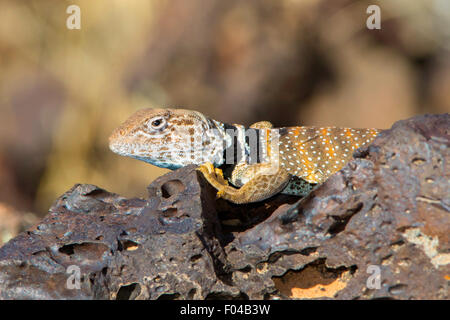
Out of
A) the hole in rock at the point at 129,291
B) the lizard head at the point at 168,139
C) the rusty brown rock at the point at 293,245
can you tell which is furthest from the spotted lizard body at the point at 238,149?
the hole in rock at the point at 129,291

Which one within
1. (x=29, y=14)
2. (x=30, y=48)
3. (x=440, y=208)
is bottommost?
(x=440, y=208)

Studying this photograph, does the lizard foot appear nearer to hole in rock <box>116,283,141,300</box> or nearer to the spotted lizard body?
the spotted lizard body

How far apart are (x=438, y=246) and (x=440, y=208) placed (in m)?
0.18

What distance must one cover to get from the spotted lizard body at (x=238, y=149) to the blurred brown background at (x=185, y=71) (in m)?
2.37

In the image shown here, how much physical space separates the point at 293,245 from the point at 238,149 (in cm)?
121

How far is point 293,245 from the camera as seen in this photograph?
84.0 inches

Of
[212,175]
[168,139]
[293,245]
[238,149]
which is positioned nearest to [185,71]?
[238,149]

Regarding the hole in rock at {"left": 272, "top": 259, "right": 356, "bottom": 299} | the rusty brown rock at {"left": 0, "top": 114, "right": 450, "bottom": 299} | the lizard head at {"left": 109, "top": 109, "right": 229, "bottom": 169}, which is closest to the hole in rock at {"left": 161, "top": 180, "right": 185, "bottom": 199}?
the rusty brown rock at {"left": 0, "top": 114, "right": 450, "bottom": 299}

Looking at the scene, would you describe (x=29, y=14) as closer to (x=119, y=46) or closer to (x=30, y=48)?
(x=30, y=48)

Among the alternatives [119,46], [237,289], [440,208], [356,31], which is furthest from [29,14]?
[440,208]

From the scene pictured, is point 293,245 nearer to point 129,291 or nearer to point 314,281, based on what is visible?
point 314,281

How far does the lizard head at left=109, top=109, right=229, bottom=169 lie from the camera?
295 cm

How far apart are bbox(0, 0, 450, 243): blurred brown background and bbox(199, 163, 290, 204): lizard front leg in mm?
2882
